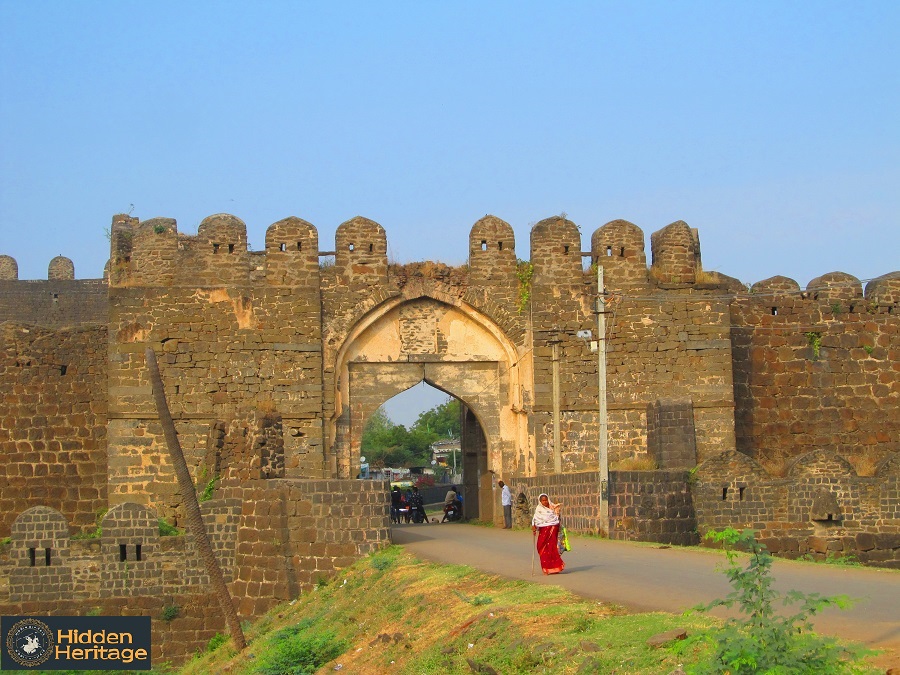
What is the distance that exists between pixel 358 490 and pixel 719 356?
741cm

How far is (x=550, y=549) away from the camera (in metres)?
11.9

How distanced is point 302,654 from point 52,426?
31.5 feet

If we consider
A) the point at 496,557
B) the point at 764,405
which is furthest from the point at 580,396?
the point at 496,557

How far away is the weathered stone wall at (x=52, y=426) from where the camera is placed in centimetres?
1998

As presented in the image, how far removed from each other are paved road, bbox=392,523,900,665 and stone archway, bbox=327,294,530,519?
305 cm

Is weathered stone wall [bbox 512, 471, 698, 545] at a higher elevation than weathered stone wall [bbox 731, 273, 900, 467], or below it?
below

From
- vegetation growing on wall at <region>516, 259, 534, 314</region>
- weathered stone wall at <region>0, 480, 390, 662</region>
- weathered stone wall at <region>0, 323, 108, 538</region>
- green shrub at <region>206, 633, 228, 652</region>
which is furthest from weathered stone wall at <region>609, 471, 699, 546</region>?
weathered stone wall at <region>0, 323, 108, 538</region>

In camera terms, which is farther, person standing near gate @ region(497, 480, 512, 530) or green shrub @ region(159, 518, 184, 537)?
person standing near gate @ region(497, 480, 512, 530)

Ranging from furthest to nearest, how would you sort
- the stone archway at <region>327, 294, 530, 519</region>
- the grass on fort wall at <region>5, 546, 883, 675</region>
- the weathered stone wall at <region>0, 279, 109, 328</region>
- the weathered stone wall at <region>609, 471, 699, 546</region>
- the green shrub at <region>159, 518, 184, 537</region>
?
the weathered stone wall at <region>0, 279, 109, 328</region>
the stone archway at <region>327, 294, 530, 519</region>
the green shrub at <region>159, 518, 184, 537</region>
the weathered stone wall at <region>609, 471, 699, 546</region>
the grass on fort wall at <region>5, 546, 883, 675</region>

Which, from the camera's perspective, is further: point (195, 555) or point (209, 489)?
point (209, 489)

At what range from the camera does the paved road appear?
843cm

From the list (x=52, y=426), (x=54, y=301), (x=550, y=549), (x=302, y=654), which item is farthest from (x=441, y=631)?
(x=54, y=301)

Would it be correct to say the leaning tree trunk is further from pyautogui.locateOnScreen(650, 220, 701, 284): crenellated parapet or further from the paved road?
pyautogui.locateOnScreen(650, 220, 701, 284): crenellated parapet

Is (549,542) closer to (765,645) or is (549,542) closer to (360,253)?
(765,645)
